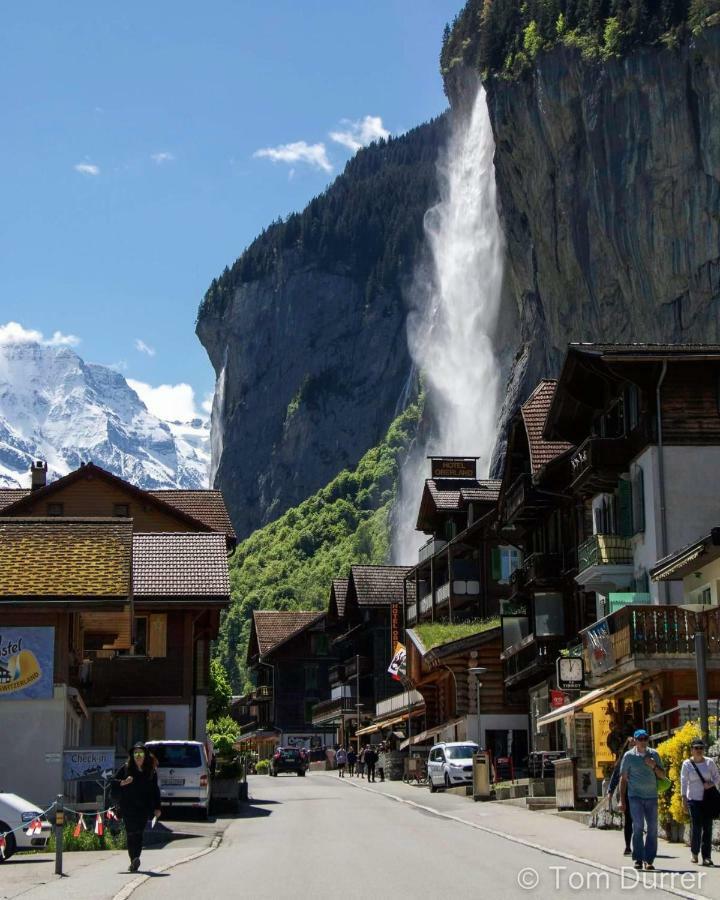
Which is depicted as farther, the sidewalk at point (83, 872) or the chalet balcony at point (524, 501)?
the chalet balcony at point (524, 501)

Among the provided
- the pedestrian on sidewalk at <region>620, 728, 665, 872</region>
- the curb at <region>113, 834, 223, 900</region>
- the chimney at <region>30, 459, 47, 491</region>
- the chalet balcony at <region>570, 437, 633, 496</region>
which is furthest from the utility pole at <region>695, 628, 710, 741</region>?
the chimney at <region>30, 459, 47, 491</region>

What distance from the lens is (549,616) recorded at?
44.6m

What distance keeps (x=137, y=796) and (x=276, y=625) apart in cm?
8910

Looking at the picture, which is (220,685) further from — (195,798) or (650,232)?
(195,798)

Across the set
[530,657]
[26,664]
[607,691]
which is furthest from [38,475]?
[607,691]

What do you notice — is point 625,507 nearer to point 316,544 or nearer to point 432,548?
point 432,548

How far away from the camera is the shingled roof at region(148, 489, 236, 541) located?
58.8 meters

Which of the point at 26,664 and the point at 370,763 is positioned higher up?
the point at 26,664

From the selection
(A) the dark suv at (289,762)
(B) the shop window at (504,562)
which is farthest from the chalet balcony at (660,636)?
(A) the dark suv at (289,762)

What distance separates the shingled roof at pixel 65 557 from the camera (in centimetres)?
2917

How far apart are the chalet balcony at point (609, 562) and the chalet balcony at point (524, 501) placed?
6.33 metres

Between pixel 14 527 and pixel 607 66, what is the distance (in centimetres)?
7006

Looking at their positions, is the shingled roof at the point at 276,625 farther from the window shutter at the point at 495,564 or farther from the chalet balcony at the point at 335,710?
the window shutter at the point at 495,564

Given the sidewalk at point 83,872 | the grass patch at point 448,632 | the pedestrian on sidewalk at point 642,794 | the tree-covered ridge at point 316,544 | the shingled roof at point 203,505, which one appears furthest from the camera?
the tree-covered ridge at point 316,544
